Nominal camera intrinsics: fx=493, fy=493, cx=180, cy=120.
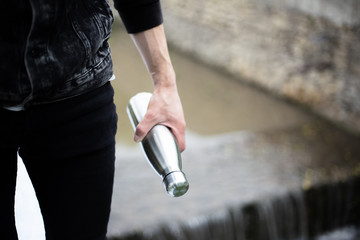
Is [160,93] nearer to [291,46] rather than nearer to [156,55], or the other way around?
[156,55]

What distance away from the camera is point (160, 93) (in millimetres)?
886

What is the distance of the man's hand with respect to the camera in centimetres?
86

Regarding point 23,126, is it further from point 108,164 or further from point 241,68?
point 241,68

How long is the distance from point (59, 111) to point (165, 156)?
7.8 inches

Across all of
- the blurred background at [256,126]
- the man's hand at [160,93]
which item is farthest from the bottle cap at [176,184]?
the blurred background at [256,126]

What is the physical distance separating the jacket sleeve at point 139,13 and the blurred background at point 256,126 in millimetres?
2287

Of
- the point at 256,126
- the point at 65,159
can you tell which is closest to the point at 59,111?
the point at 65,159

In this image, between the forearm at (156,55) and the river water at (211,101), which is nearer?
the forearm at (156,55)

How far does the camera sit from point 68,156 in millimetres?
730

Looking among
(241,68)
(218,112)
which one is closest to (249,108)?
(218,112)

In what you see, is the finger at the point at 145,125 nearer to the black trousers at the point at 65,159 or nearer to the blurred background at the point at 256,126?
the black trousers at the point at 65,159

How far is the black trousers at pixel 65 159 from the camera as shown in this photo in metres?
0.70

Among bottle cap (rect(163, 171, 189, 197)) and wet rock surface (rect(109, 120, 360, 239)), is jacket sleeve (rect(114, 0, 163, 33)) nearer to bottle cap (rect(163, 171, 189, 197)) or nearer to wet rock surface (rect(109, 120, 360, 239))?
bottle cap (rect(163, 171, 189, 197))

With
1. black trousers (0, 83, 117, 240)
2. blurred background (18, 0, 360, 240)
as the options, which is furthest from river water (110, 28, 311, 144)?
black trousers (0, 83, 117, 240)
